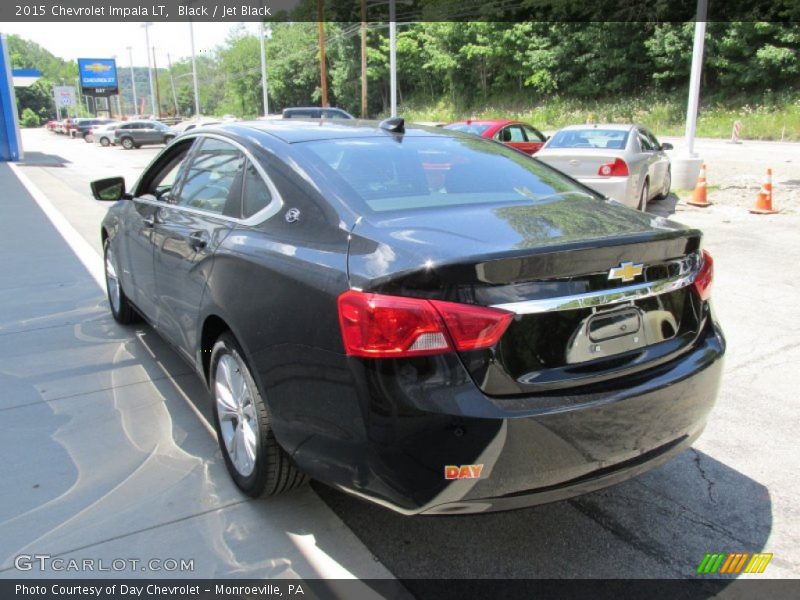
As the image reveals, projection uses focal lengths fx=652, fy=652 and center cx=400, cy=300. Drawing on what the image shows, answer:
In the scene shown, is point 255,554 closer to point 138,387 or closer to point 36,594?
point 36,594

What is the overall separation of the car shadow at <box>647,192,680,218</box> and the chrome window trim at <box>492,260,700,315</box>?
938 cm

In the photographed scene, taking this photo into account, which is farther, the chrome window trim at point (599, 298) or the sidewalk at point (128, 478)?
the sidewalk at point (128, 478)

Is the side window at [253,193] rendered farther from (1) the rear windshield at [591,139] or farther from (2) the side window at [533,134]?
(2) the side window at [533,134]

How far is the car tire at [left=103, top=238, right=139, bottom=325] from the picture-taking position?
17.4 ft

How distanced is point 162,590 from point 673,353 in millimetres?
2120

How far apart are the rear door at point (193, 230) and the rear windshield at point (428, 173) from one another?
529 millimetres

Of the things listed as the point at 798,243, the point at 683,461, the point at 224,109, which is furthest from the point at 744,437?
the point at 224,109

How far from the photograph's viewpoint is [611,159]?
945cm

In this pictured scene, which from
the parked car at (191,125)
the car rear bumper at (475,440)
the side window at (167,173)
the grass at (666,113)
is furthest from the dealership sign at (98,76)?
the car rear bumper at (475,440)

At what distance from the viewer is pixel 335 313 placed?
7.21 feet

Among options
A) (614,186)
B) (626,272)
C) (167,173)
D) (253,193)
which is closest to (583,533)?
(626,272)

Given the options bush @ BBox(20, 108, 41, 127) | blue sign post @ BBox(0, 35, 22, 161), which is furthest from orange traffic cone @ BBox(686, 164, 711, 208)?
bush @ BBox(20, 108, 41, 127)

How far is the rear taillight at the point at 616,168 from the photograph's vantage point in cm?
942

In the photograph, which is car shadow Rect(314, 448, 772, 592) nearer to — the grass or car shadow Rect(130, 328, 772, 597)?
car shadow Rect(130, 328, 772, 597)
